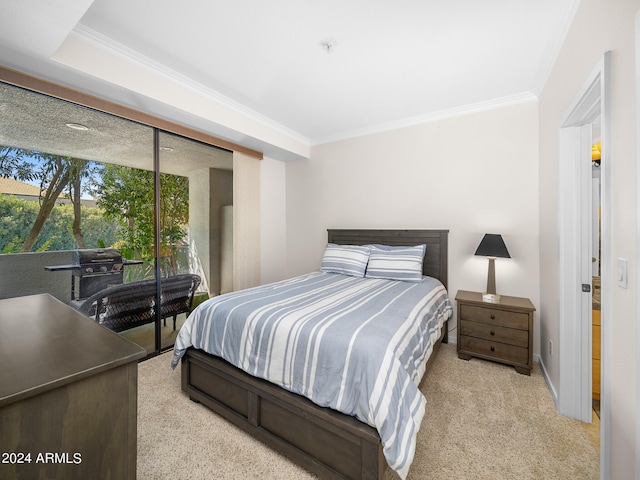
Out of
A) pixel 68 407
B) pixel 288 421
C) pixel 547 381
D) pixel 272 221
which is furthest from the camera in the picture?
pixel 272 221

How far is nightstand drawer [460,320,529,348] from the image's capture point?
8.04 ft

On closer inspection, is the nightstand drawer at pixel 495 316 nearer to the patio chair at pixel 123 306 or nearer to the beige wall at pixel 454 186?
the beige wall at pixel 454 186

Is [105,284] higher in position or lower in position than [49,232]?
lower

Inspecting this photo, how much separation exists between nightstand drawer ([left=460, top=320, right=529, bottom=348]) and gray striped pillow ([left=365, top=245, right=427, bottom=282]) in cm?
62

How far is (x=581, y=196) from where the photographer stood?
1.87 metres

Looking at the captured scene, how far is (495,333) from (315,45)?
9.40 ft

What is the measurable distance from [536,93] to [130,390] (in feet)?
12.3

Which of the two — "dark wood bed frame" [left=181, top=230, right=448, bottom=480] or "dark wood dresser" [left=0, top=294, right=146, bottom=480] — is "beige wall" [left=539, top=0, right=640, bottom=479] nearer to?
"dark wood bed frame" [left=181, top=230, right=448, bottom=480]

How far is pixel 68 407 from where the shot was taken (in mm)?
755

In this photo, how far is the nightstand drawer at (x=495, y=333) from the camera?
245 centimetres

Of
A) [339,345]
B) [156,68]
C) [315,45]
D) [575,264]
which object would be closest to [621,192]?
[575,264]

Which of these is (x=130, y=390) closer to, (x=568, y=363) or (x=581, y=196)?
(x=568, y=363)

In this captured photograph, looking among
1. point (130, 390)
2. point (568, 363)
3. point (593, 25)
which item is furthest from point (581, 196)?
point (130, 390)

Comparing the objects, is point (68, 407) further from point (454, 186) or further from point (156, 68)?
point (454, 186)
